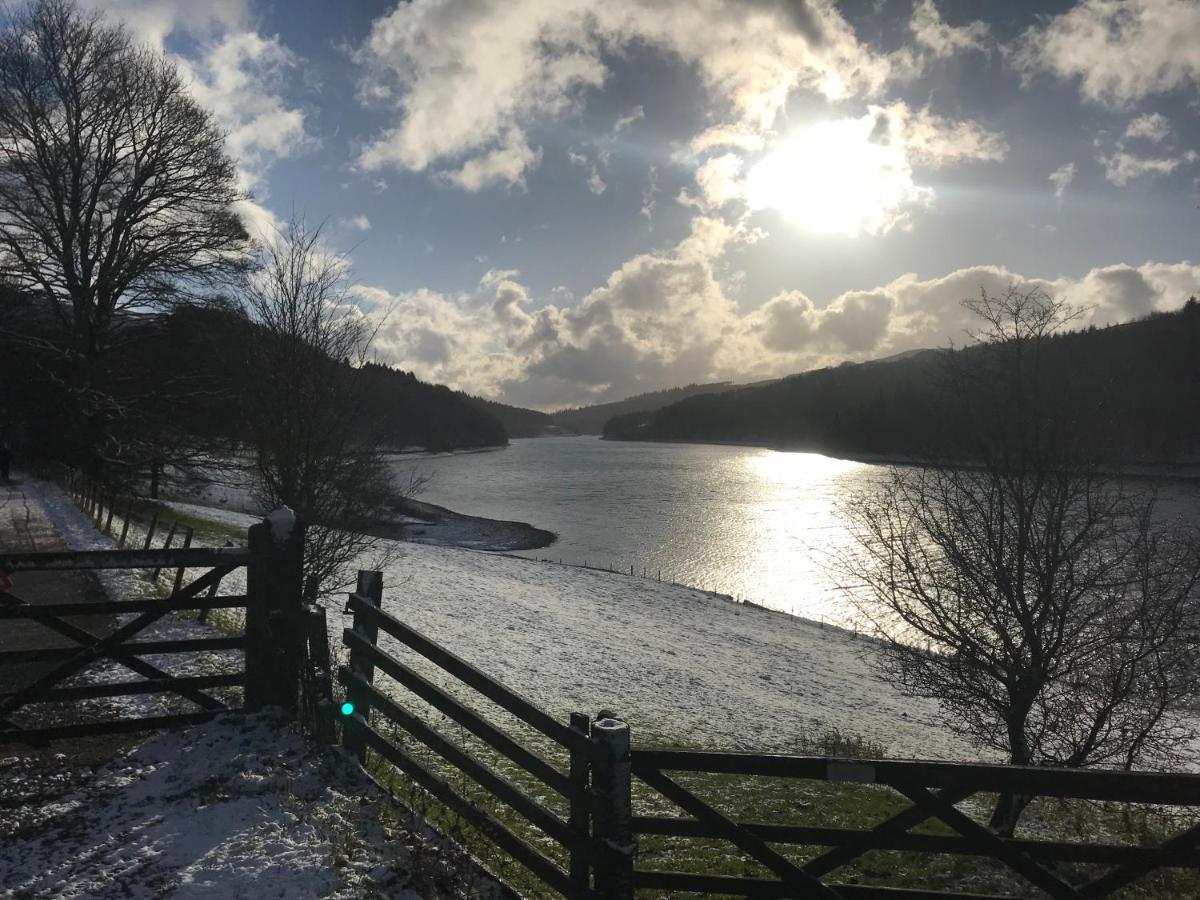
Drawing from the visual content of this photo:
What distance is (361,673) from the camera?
614 centimetres

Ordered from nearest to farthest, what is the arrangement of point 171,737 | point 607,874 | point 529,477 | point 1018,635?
point 607,874 < point 171,737 < point 1018,635 < point 529,477

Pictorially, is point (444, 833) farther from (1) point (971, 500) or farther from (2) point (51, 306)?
(2) point (51, 306)

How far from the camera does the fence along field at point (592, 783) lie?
3.95 meters

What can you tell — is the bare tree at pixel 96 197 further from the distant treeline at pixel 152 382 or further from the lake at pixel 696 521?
the lake at pixel 696 521

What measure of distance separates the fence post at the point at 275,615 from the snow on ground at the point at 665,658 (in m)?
6.21

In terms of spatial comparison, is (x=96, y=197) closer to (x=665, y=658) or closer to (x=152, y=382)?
(x=152, y=382)

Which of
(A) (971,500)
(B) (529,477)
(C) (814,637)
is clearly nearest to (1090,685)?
(A) (971,500)

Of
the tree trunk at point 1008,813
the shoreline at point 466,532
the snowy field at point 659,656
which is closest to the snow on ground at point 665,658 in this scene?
the snowy field at point 659,656

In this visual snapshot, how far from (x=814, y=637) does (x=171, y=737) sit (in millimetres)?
22241

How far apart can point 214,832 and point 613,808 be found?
2.84m

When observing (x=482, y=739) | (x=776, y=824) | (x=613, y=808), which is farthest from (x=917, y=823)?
(x=482, y=739)

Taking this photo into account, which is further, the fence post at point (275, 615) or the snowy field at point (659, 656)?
the snowy field at point (659, 656)

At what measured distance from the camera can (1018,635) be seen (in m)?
9.19

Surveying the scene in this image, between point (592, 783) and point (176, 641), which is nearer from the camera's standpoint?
point (592, 783)
